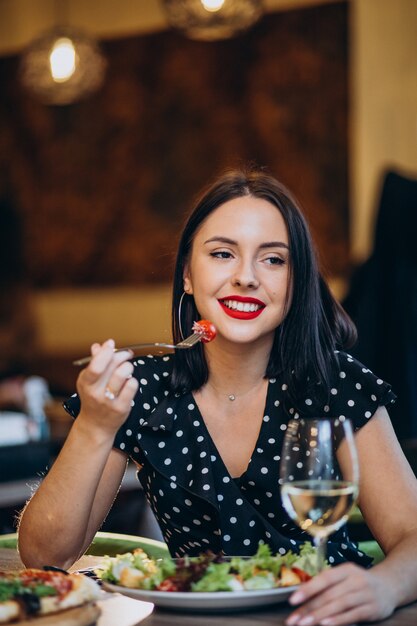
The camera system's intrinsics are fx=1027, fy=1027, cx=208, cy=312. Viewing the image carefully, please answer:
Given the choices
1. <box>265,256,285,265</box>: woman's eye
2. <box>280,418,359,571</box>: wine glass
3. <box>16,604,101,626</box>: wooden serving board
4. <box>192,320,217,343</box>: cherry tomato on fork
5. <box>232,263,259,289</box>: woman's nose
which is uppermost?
<box>265,256,285,265</box>: woman's eye

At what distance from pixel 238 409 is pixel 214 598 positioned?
680 millimetres

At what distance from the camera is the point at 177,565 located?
4.53 ft

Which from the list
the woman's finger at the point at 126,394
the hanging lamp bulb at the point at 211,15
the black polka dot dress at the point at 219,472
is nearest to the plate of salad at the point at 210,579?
the woman's finger at the point at 126,394

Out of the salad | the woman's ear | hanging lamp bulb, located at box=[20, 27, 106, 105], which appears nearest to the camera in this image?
the salad

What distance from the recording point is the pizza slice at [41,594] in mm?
1227

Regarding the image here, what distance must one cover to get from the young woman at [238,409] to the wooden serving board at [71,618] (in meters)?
0.37

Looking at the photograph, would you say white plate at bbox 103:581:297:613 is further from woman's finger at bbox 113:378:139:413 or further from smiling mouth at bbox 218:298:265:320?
smiling mouth at bbox 218:298:265:320

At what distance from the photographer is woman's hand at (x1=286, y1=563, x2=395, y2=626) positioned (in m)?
1.24

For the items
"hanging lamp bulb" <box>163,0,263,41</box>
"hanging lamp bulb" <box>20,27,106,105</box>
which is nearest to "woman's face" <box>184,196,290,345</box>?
"hanging lamp bulb" <box>163,0,263,41</box>

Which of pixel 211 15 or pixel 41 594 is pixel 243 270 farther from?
pixel 211 15

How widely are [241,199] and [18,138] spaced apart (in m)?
5.66

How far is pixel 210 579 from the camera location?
4.31ft

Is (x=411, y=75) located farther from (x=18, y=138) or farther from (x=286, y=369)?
(x=286, y=369)

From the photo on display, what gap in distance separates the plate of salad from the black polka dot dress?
0.38 meters
